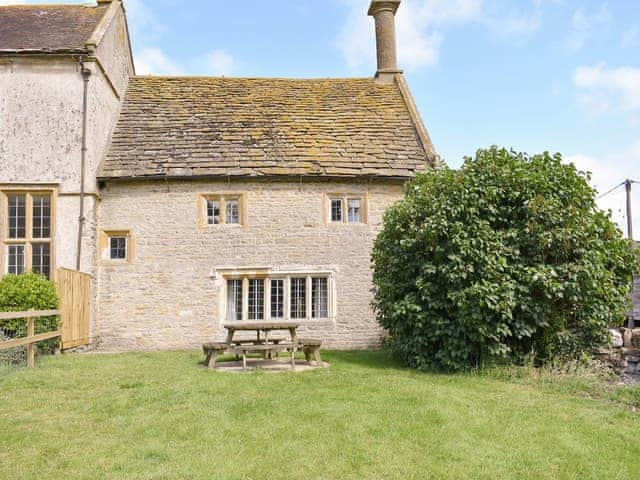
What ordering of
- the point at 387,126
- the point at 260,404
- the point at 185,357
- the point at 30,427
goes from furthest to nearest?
the point at 387,126, the point at 185,357, the point at 260,404, the point at 30,427

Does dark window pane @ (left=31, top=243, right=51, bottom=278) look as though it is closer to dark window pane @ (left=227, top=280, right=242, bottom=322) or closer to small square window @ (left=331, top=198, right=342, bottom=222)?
dark window pane @ (left=227, top=280, right=242, bottom=322)

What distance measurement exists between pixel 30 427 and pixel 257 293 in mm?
8646

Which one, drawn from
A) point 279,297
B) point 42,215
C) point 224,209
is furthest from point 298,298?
point 42,215

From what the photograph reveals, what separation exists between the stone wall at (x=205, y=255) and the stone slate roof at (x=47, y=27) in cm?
401

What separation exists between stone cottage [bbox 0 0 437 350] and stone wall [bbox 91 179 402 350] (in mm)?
28

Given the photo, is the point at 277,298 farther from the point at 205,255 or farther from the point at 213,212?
the point at 213,212

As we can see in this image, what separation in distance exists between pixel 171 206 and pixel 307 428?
9.71 m

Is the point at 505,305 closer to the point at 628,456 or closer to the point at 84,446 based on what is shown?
the point at 628,456

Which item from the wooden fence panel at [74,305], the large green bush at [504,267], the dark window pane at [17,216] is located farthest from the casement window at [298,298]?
the dark window pane at [17,216]

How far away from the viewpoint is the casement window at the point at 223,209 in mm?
15180

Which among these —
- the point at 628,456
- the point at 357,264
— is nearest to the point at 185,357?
the point at 357,264

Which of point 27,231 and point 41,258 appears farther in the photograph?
point 41,258

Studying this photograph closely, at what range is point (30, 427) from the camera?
6.75 metres

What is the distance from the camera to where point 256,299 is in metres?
15.1
